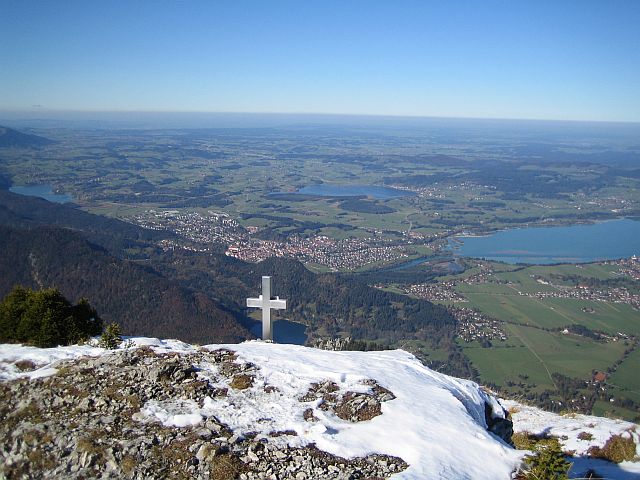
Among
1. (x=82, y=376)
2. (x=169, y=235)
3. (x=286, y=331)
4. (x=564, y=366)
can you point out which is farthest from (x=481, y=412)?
(x=169, y=235)

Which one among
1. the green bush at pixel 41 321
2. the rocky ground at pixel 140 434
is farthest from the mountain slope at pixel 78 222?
the rocky ground at pixel 140 434

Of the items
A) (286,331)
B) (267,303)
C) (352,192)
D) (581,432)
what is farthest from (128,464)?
(352,192)

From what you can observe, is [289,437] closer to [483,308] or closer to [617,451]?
[617,451]

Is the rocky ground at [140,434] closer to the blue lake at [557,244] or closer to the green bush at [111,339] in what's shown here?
the green bush at [111,339]

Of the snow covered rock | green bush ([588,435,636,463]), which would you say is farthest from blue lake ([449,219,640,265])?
the snow covered rock

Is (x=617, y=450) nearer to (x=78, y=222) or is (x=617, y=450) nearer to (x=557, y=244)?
(x=557, y=244)
